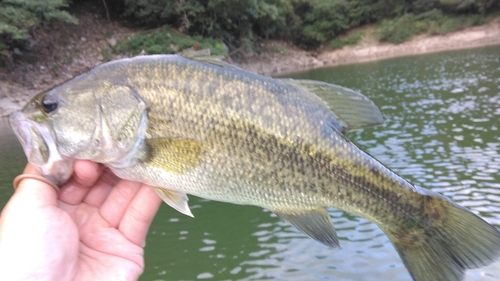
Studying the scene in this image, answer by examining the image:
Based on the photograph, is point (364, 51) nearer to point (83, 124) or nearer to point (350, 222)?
point (350, 222)

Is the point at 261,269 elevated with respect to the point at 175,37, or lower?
lower

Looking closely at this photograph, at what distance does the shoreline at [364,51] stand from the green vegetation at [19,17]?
19420 mm

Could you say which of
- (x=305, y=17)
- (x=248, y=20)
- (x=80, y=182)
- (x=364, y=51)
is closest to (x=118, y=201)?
(x=80, y=182)

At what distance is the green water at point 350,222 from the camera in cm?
795

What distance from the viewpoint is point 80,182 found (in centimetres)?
334

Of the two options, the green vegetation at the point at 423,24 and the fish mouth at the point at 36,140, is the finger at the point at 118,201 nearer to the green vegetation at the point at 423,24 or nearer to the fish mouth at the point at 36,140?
the fish mouth at the point at 36,140

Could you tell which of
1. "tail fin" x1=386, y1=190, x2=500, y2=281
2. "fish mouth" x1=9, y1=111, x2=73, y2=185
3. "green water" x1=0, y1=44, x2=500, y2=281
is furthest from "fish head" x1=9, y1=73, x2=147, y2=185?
"green water" x1=0, y1=44, x2=500, y2=281

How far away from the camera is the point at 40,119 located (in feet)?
9.36

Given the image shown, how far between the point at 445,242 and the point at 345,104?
1.33m

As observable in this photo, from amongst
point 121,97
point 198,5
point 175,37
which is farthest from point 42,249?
point 198,5

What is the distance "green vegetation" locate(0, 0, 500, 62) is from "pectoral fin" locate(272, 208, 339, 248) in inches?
1131

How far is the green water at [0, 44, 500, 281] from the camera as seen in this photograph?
7.95 metres

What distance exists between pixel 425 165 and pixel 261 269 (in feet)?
23.1

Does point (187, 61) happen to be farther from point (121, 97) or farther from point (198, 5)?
point (198, 5)
